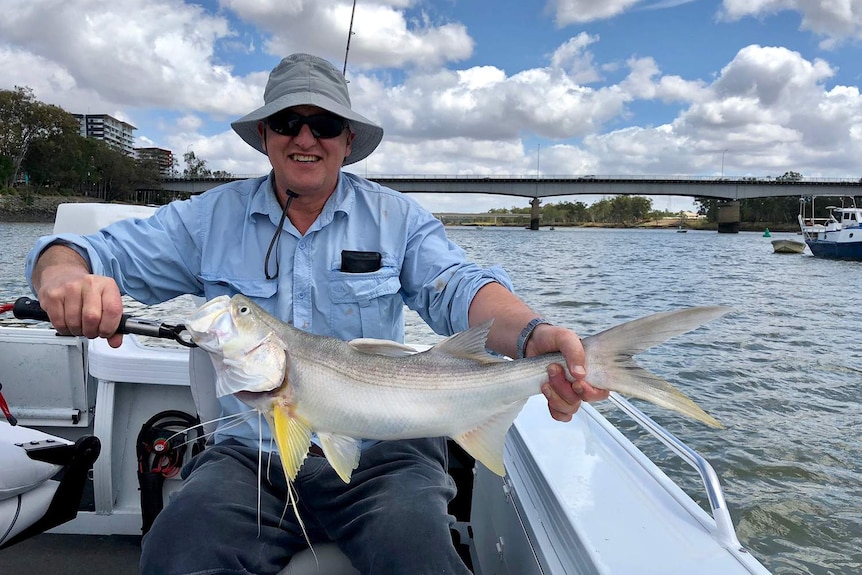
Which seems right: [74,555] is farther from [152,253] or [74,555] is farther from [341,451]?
[341,451]

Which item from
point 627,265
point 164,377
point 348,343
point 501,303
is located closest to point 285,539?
point 348,343

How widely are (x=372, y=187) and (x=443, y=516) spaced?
4.96 feet

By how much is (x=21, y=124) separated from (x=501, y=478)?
8737cm

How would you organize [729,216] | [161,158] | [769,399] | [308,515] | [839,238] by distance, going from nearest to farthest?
[308,515], [769,399], [839,238], [729,216], [161,158]

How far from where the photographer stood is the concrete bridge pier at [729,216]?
7612cm

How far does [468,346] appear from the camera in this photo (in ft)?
6.88

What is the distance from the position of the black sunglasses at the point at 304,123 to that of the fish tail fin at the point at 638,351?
1413mm

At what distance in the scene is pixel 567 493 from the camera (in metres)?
2.09

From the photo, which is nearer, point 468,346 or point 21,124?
point 468,346

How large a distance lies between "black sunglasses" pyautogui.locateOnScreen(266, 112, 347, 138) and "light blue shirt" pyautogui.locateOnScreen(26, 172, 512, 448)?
27 cm

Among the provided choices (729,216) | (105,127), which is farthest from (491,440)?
(105,127)

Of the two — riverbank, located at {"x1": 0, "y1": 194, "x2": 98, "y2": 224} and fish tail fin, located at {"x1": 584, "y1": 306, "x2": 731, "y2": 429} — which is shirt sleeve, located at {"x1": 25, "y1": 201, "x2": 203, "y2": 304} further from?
riverbank, located at {"x1": 0, "y1": 194, "x2": 98, "y2": 224}

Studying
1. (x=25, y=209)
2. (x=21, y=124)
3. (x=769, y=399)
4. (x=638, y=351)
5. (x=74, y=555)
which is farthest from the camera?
(x=21, y=124)

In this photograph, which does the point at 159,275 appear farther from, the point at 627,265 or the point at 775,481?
the point at 627,265
